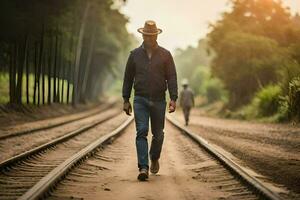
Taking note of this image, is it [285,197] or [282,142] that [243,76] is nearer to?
[282,142]

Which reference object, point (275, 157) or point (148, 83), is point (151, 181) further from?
point (275, 157)

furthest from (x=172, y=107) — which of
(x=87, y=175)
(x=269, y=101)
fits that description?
(x=269, y=101)

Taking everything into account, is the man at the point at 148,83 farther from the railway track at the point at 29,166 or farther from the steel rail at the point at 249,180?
the railway track at the point at 29,166

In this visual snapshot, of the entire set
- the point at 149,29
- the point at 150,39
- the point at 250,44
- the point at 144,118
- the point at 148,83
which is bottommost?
the point at 144,118

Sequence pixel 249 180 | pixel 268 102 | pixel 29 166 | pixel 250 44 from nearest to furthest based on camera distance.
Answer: pixel 249 180
pixel 29 166
pixel 268 102
pixel 250 44

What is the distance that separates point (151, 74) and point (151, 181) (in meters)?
1.62

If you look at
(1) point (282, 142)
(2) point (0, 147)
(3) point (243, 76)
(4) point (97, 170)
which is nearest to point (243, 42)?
(3) point (243, 76)

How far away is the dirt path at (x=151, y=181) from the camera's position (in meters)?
7.39

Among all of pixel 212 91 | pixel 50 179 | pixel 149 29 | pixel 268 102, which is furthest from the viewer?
pixel 212 91

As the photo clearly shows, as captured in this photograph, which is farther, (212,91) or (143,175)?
(212,91)

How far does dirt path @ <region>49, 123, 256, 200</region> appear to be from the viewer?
739 centimetres

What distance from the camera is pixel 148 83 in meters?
8.95

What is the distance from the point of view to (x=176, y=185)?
8.21m

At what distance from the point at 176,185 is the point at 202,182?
1.72 ft
